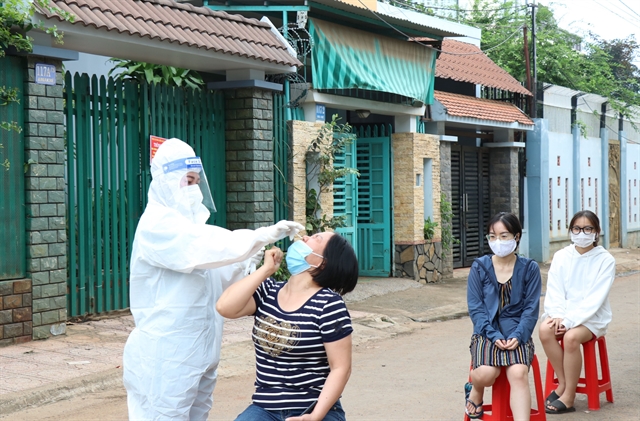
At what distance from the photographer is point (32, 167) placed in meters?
8.99

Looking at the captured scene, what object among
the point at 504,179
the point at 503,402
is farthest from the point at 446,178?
the point at 503,402

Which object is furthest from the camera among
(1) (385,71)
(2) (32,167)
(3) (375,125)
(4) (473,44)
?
(4) (473,44)

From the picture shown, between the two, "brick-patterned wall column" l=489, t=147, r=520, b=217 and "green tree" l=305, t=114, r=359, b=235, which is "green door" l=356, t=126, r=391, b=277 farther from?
"brick-patterned wall column" l=489, t=147, r=520, b=217

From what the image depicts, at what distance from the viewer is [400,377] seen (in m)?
8.23

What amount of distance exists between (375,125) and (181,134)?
17.5ft

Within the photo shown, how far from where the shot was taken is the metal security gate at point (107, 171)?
9.95 metres

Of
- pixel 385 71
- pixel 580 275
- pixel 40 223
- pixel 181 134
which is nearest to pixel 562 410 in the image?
pixel 580 275

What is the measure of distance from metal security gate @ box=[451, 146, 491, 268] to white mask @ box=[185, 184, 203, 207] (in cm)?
1381

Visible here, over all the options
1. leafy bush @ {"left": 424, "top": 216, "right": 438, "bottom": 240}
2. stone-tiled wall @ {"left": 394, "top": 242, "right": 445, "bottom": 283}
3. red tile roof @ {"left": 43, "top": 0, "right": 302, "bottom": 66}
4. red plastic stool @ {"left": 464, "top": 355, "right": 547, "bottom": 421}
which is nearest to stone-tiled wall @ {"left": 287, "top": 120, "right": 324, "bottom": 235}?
red tile roof @ {"left": 43, "top": 0, "right": 302, "bottom": 66}

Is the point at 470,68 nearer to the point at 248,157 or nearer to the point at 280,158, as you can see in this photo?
the point at 280,158

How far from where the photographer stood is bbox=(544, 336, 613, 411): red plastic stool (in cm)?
686

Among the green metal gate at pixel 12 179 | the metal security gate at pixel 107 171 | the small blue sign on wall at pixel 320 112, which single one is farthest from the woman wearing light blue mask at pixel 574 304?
the small blue sign on wall at pixel 320 112

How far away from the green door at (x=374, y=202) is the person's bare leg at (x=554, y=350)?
29.1 ft

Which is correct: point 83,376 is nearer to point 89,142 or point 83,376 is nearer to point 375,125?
point 89,142
